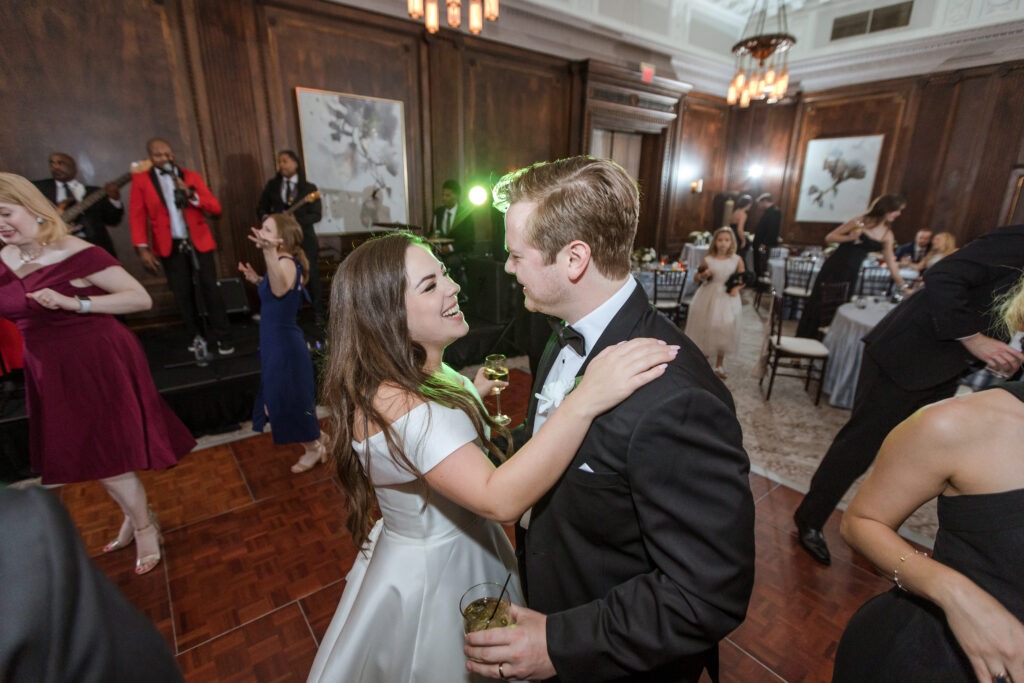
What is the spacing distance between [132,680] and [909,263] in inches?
371

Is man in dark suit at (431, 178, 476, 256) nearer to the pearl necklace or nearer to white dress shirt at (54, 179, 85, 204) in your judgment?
white dress shirt at (54, 179, 85, 204)

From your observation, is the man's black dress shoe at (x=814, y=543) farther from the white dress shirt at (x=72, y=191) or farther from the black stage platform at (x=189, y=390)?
the white dress shirt at (x=72, y=191)

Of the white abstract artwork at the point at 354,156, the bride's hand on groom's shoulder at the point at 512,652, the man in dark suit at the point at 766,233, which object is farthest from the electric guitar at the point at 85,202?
the man in dark suit at the point at 766,233

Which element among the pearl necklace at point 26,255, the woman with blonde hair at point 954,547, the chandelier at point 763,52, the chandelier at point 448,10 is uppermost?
the chandelier at point 763,52

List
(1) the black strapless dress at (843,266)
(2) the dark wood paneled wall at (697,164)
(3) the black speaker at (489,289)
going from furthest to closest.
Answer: (2) the dark wood paneled wall at (697,164), (3) the black speaker at (489,289), (1) the black strapless dress at (843,266)

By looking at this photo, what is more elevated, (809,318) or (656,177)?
(656,177)

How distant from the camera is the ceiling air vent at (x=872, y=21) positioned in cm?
897

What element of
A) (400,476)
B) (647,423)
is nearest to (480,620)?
(400,476)

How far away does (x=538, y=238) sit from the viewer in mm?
1071

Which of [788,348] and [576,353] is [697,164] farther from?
[576,353]

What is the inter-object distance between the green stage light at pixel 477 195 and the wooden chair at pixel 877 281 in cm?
572

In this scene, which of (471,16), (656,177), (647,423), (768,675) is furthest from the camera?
(656,177)

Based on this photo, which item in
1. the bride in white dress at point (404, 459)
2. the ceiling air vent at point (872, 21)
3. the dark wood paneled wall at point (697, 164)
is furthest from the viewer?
the dark wood paneled wall at point (697, 164)

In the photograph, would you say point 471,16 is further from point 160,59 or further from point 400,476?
point 400,476
